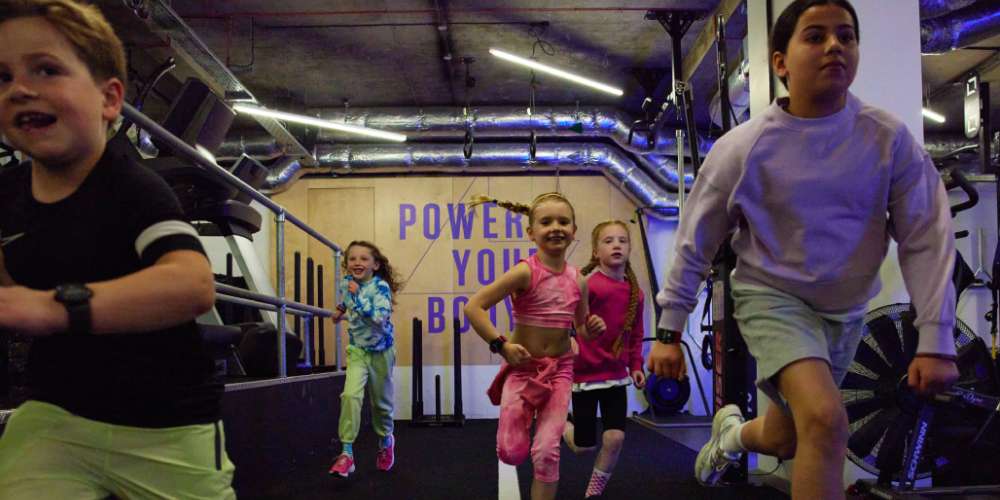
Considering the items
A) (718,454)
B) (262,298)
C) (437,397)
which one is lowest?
(437,397)

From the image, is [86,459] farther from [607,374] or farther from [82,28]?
[607,374]

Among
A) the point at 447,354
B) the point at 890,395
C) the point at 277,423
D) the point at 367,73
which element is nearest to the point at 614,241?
the point at 890,395

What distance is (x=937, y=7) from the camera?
21.3 feet

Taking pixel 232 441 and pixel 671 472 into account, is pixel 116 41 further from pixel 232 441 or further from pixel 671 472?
pixel 671 472

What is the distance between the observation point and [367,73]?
10078 millimetres

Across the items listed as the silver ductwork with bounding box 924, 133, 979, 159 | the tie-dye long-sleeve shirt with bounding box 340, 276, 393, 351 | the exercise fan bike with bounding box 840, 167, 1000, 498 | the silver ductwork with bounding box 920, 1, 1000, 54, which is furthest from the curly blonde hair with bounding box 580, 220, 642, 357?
the silver ductwork with bounding box 924, 133, 979, 159

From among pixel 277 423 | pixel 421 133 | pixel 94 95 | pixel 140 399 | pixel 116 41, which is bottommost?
pixel 277 423

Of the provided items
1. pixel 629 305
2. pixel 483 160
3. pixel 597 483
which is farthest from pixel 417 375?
pixel 597 483

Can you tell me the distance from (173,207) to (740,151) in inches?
61.2

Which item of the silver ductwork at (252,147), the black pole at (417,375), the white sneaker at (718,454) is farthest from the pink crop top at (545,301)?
the silver ductwork at (252,147)

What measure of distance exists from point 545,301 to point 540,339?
176mm

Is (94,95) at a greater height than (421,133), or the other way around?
(421,133)

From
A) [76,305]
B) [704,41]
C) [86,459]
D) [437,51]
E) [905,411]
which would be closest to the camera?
[76,305]

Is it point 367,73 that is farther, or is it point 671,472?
point 367,73
